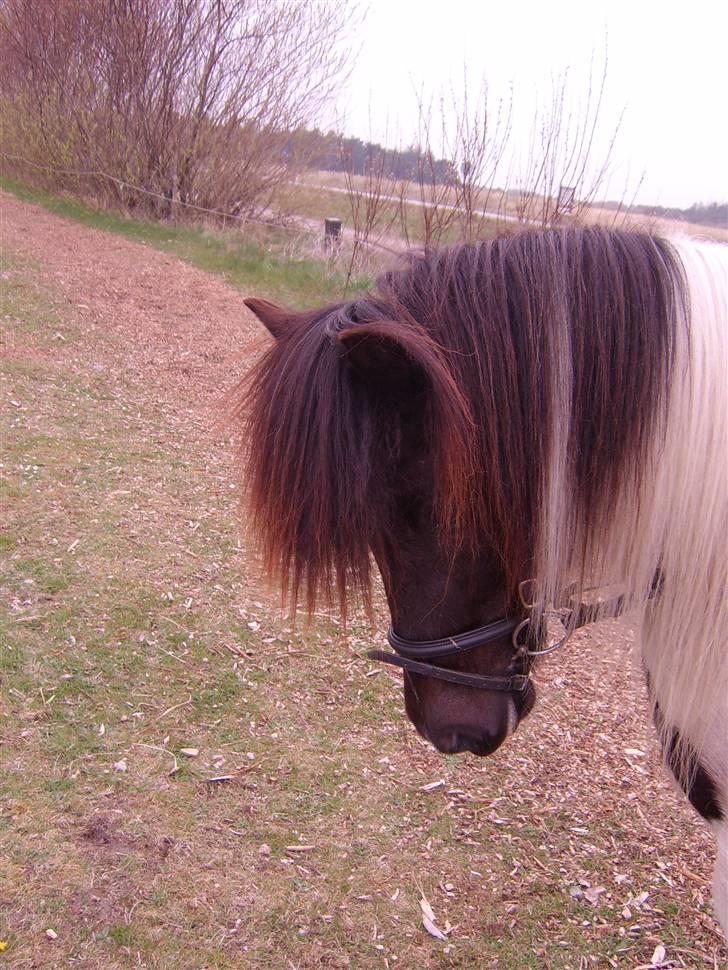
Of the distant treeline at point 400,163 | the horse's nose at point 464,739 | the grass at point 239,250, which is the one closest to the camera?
the horse's nose at point 464,739

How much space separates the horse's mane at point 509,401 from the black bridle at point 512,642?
15 cm

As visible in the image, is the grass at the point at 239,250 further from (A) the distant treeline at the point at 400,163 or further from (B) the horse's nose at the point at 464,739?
(B) the horse's nose at the point at 464,739

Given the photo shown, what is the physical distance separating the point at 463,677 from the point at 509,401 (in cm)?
63

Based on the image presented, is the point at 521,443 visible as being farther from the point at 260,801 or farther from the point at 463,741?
the point at 260,801

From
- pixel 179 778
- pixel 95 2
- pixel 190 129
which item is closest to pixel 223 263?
pixel 190 129

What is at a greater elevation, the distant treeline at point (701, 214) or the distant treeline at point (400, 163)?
the distant treeline at point (400, 163)

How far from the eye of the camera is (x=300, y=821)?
263cm

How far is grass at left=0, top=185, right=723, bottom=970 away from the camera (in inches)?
87.6

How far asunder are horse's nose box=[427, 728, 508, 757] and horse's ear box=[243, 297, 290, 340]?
0.98 meters

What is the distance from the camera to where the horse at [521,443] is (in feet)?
4.40

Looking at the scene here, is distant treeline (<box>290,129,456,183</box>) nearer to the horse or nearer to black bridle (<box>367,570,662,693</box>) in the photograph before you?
the horse

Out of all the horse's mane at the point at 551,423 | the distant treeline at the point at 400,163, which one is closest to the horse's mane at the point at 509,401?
the horse's mane at the point at 551,423

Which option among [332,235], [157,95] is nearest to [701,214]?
[332,235]

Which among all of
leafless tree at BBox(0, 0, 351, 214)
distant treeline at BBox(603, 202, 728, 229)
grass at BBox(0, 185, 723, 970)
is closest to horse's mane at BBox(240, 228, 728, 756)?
grass at BBox(0, 185, 723, 970)
